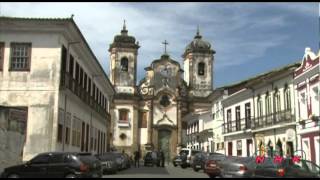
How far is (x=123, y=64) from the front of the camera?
71.8 metres

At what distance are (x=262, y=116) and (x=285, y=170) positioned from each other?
64.0 ft

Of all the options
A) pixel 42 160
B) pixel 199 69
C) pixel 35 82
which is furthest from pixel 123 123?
pixel 42 160

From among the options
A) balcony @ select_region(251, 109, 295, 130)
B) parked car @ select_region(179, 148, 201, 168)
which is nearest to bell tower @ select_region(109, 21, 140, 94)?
parked car @ select_region(179, 148, 201, 168)

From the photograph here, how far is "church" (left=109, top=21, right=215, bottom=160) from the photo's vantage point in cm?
6975

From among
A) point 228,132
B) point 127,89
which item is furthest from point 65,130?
point 127,89

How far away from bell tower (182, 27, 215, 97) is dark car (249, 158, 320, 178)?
52.1 meters

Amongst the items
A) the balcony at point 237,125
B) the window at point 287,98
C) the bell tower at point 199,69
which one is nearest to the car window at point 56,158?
the window at point 287,98

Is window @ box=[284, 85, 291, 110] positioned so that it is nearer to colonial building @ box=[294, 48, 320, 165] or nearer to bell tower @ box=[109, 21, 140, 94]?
colonial building @ box=[294, 48, 320, 165]

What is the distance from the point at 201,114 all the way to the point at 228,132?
48.3 feet

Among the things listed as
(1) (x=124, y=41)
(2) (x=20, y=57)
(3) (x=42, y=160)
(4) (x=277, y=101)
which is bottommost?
(3) (x=42, y=160)

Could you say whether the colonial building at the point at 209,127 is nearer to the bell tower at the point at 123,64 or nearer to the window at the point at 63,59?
the bell tower at the point at 123,64

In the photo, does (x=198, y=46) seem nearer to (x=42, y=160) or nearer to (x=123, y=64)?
(x=123, y=64)

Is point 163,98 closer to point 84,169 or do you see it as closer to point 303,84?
point 303,84

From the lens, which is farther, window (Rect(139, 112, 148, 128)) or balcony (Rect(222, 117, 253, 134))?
window (Rect(139, 112, 148, 128))
